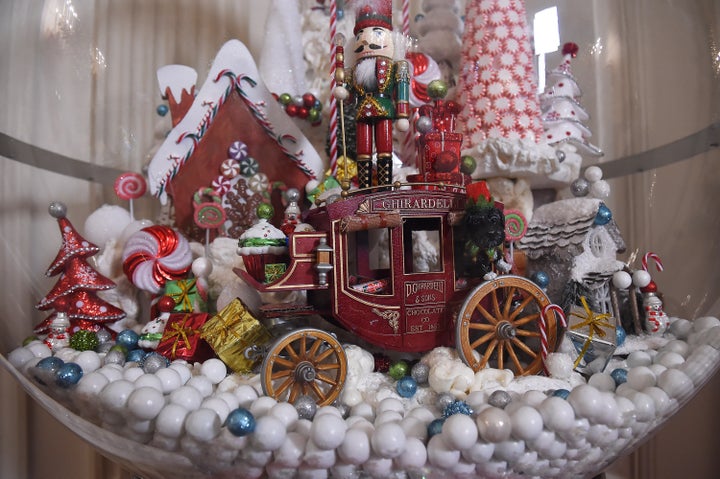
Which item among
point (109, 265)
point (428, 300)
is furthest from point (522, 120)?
point (109, 265)

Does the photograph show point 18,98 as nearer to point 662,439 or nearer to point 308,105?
point 308,105

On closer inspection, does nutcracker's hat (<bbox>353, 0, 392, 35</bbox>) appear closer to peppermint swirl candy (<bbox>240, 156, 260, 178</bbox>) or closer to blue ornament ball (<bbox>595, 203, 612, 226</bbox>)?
peppermint swirl candy (<bbox>240, 156, 260, 178</bbox>)

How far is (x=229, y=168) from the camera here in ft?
4.66

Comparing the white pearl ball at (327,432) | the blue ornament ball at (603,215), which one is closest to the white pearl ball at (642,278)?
the blue ornament ball at (603,215)

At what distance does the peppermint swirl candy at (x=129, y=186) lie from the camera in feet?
4.31

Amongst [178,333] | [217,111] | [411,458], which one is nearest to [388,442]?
[411,458]

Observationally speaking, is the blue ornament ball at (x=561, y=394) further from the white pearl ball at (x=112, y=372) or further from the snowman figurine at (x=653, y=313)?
the white pearl ball at (x=112, y=372)

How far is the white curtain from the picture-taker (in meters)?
0.99

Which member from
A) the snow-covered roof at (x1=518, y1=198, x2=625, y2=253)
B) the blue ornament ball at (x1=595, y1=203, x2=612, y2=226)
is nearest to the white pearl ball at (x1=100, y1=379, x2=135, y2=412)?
the snow-covered roof at (x1=518, y1=198, x2=625, y2=253)

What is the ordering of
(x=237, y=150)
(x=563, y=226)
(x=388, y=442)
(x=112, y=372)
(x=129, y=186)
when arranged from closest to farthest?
(x=388, y=442) < (x=112, y=372) < (x=563, y=226) < (x=129, y=186) < (x=237, y=150)

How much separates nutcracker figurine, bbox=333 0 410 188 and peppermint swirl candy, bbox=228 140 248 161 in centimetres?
43

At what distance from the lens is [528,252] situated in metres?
1.21

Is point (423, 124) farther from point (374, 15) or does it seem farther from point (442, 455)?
point (442, 455)

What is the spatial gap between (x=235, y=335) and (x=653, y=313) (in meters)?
0.95
